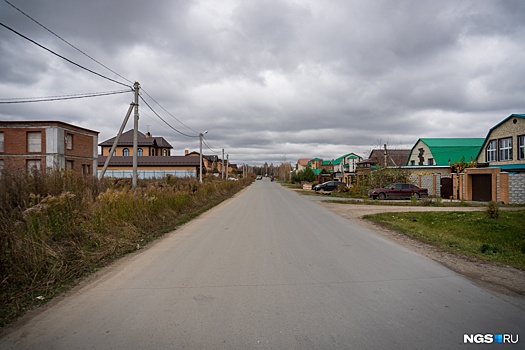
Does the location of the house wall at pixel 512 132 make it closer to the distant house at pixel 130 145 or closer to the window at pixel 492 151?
the window at pixel 492 151

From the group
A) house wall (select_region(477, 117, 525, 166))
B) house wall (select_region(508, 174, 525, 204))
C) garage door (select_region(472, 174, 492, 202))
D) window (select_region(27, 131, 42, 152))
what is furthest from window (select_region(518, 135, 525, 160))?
window (select_region(27, 131, 42, 152))

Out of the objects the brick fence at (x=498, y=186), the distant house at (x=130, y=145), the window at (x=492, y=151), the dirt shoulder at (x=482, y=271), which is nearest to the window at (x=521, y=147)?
the window at (x=492, y=151)

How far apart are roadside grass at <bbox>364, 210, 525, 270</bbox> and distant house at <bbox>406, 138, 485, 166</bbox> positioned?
3588 cm

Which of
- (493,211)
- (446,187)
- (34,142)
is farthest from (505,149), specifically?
(34,142)

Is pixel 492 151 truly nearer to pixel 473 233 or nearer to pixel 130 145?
pixel 473 233

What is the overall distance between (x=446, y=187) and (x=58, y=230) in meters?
32.5

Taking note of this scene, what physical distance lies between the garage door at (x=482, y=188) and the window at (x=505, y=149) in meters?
7.60

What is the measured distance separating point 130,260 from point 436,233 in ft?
31.9

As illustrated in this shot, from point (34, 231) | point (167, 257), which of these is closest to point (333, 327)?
point (167, 257)

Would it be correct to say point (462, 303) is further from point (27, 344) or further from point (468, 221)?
point (468, 221)

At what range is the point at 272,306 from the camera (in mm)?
5031

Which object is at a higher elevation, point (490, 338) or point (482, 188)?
point (482, 188)

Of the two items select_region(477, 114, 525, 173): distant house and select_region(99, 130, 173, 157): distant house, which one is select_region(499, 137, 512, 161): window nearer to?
select_region(477, 114, 525, 173): distant house

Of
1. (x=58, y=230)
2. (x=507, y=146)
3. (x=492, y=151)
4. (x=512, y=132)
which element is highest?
(x=512, y=132)
